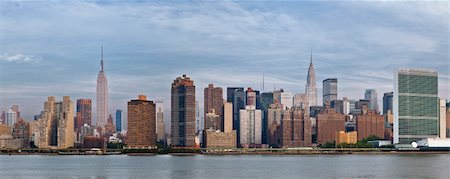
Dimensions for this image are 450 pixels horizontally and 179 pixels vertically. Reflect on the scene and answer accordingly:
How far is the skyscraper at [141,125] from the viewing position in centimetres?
18650

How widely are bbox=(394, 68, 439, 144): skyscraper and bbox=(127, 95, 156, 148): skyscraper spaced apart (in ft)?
202

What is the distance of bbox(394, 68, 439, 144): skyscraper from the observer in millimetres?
191750

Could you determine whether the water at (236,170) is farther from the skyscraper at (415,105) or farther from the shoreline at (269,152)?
the skyscraper at (415,105)

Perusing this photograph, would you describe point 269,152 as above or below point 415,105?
below

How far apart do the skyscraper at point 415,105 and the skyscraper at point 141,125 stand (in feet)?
202

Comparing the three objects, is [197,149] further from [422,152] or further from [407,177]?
[407,177]

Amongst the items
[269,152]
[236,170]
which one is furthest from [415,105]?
[236,170]

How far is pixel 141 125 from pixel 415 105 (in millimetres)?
69823

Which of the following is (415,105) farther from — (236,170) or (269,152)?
(236,170)

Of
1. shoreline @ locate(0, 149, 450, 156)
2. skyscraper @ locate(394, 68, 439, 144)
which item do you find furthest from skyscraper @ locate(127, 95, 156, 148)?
skyscraper @ locate(394, 68, 439, 144)

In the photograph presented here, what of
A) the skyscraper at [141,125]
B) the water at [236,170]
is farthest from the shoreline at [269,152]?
the water at [236,170]

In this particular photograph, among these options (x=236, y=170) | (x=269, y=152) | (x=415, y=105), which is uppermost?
(x=415, y=105)

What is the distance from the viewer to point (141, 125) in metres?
188

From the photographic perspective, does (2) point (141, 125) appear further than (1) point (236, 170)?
Yes
